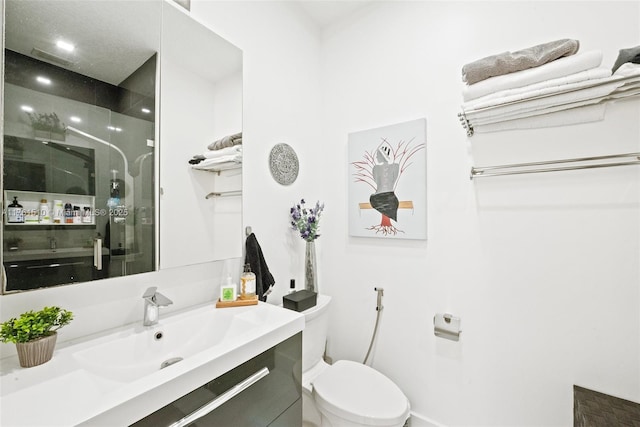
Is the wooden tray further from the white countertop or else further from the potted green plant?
the potted green plant

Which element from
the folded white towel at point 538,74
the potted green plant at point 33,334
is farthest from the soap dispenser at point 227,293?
the folded white towel at point 538,74

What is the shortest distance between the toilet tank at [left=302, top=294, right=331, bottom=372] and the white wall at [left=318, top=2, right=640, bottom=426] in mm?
333

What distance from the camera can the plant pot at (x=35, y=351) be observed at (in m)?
0.68

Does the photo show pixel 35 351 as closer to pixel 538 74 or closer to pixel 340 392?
pixel 340 392

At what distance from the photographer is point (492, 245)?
1309 millimetres

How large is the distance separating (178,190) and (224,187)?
209mm

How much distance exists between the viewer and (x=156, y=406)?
2.02 ft

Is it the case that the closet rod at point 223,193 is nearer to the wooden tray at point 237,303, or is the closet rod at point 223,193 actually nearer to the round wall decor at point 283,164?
the round wall decor at point 283,164

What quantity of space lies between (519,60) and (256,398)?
5.30 feet

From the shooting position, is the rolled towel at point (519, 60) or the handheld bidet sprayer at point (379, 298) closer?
the rolled towel at point (519, 60)

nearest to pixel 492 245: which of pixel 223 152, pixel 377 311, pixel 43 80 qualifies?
pixel 377 311

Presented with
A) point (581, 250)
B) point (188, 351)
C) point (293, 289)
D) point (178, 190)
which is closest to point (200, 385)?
point (188, 351)

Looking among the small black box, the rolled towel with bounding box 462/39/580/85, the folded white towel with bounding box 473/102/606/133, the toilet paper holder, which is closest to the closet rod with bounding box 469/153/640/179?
the folded white towel with bounding box 473/102/606/133

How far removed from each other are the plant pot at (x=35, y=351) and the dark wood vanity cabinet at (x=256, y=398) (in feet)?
1.18
